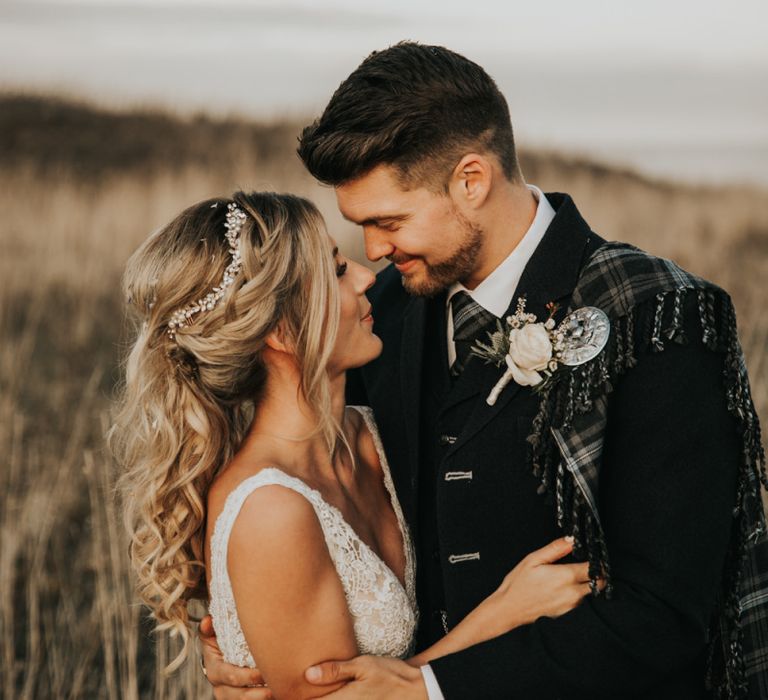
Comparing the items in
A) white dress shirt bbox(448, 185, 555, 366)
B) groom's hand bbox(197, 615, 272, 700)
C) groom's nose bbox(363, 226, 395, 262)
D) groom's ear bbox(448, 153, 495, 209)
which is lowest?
groom's hand bbox(197, 615, 272, 700)

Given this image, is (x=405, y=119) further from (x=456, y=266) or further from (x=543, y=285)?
(x=543, y=285)

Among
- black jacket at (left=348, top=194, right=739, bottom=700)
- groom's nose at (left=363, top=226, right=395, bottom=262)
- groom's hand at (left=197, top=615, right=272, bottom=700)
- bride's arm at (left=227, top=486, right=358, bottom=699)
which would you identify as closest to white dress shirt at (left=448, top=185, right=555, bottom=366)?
black jacket at (left=348, top=194, right=739, bottom=700)

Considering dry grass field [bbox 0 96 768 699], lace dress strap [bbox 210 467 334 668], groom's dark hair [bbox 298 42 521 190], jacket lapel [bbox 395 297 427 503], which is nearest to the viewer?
lace dress strap [bbox 210 467 334 668]

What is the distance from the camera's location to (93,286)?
35.4 ft

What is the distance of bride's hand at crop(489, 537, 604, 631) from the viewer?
9.09 feet

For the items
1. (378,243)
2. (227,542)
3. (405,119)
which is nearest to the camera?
(227,542)

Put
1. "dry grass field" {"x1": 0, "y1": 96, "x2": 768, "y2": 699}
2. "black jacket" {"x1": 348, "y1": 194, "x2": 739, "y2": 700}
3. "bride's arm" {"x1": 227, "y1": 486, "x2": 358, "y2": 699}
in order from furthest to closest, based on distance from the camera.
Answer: "dry grass field" {"x1": 0, "y1": 96, "x2": 768, "y2": 699} < "bride's arm" {"x1": 227, "y1": 486, "x2": 358, "y2": 699} < "black jacket" {"x1": 348, "y1": 194, "x2": 739, "y2": 700}

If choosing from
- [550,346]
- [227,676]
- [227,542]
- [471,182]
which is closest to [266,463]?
[227,542]

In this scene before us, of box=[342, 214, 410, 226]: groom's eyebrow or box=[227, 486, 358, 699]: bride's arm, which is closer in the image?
box=[227, 486, 358, 699]: bride's arm

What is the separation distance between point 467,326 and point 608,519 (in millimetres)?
794

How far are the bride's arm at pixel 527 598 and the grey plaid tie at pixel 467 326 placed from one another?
681 millimetres

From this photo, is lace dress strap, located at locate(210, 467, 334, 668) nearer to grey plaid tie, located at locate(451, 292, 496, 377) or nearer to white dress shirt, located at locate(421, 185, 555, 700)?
grey plaid tie, located at locate(451, 292, 496, 377)

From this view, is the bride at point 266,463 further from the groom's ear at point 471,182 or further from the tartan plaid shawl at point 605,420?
the groom's ear at point 471,182

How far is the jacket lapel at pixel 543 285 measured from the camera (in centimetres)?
302
